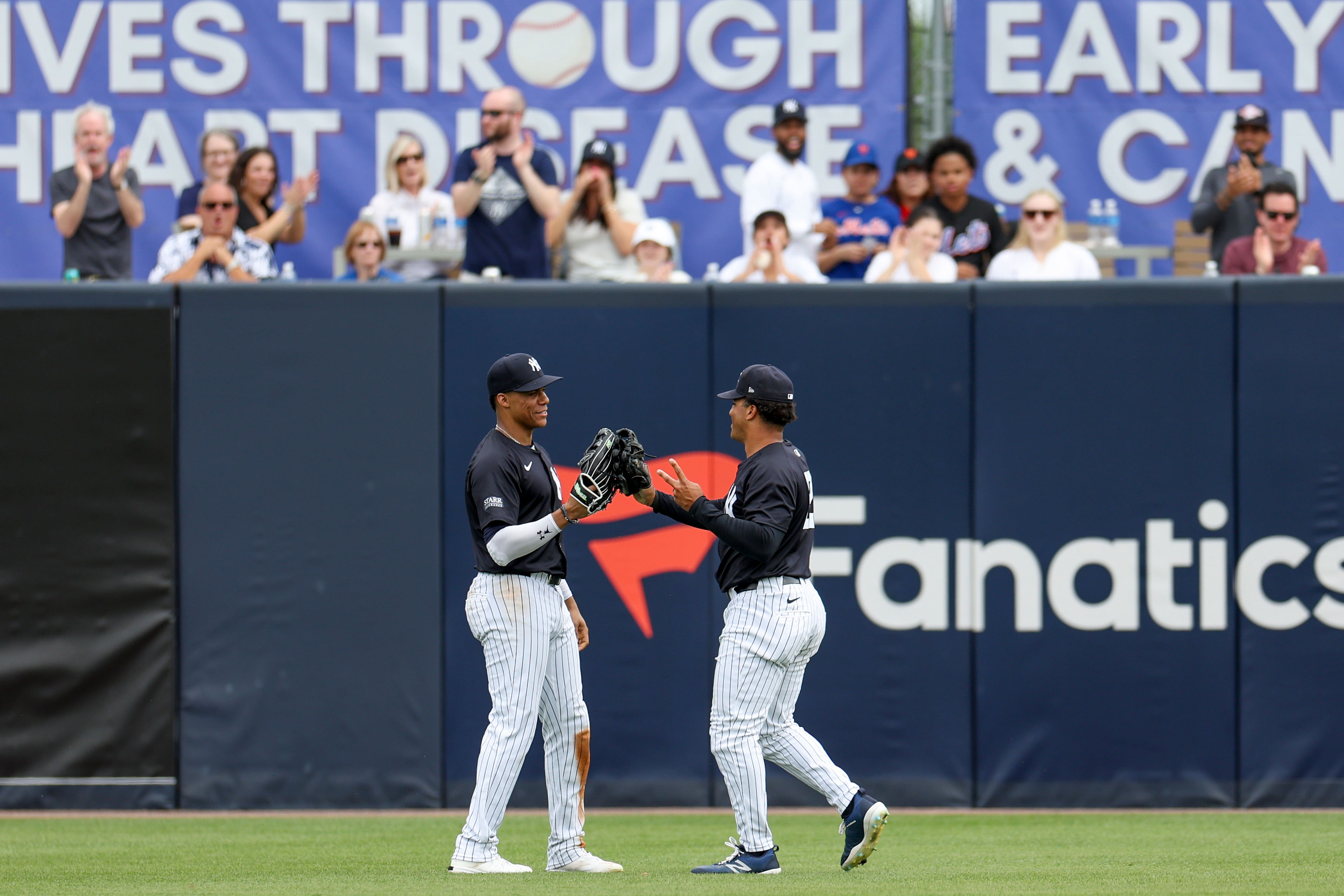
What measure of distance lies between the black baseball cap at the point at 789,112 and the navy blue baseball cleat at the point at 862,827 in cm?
602

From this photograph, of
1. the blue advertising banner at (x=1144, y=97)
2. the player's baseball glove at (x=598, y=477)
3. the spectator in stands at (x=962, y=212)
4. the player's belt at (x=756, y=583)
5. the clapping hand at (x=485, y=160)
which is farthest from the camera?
the blue advertising banner at (x=1144, y=97)

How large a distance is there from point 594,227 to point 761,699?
5.07 metres

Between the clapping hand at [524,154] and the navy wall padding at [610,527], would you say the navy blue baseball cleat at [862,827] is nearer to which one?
the navy wall padding at [610,527]

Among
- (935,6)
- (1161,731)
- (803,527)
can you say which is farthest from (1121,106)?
(803,527)

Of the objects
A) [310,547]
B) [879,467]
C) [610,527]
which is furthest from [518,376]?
[879,467]

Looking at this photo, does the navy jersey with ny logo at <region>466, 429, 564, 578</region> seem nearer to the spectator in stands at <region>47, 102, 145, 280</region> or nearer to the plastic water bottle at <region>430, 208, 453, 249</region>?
the plastic water bottle at <region>430, 208, 453, 249</region>

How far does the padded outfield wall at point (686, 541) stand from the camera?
34.0 feet

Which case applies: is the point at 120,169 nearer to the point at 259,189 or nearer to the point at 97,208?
the point at 97,208

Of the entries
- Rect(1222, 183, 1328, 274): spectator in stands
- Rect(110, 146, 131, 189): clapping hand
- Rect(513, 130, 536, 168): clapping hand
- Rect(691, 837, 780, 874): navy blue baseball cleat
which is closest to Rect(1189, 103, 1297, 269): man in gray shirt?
Rect(1222, 183, 1328, 274): spectator in stands

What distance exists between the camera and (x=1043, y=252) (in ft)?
36.4

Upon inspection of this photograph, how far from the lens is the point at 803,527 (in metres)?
7.26

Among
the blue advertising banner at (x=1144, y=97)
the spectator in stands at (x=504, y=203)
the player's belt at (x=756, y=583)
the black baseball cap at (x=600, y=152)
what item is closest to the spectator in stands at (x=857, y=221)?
the blue advertising banner at (x=1144, y=97)

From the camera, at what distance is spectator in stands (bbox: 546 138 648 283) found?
11398 millimetres

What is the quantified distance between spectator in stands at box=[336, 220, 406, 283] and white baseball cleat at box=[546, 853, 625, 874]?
474 cm
